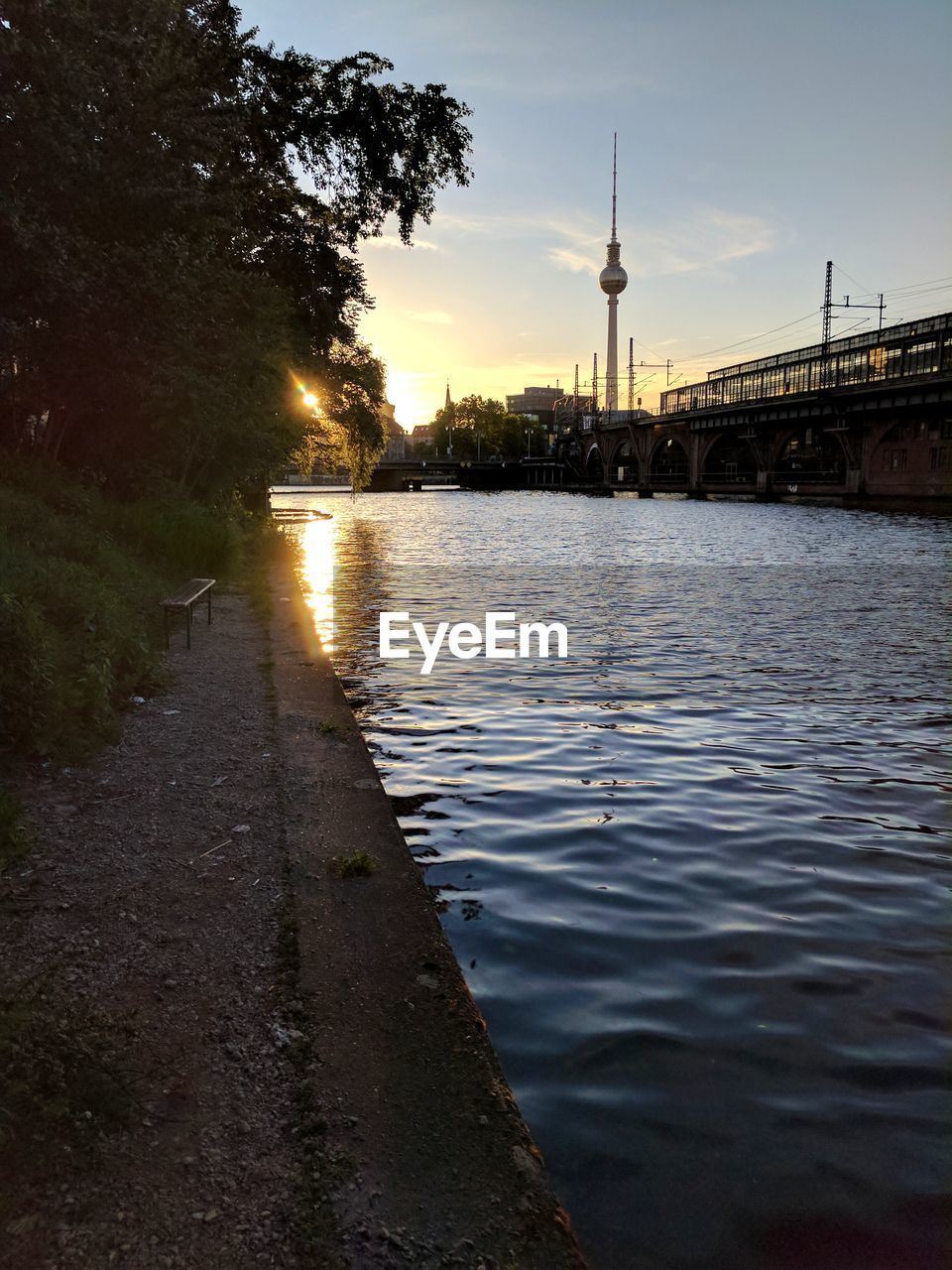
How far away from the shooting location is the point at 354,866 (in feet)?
20.6

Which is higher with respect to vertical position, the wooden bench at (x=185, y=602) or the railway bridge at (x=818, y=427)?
the railway bridge at (x=818, y=427)

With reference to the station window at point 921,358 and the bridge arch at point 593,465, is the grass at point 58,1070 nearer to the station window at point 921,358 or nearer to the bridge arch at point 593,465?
the station window at point 921,358

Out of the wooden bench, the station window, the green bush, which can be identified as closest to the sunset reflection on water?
the wooden bench

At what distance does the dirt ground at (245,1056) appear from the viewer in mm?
3260

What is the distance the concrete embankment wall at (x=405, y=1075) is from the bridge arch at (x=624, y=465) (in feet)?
493

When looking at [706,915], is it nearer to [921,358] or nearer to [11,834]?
[11,834]

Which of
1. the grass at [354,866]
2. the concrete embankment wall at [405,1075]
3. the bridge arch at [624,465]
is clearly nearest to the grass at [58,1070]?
the concrete embankment wall at [405,1075]

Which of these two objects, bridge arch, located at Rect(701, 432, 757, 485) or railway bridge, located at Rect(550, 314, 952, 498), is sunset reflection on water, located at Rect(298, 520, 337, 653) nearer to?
railway bridge, located at Rect(550, 314, 952, 498)

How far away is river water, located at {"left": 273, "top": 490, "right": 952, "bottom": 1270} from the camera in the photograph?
372cm

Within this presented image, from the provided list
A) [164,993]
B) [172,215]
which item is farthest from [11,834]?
[172,215]

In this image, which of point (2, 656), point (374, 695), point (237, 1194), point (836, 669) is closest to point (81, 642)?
point (2, 656)

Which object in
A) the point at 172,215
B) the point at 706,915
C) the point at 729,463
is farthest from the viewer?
the point at 729,463

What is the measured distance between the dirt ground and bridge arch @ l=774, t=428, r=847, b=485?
8911cm

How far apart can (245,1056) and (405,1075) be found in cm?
70
